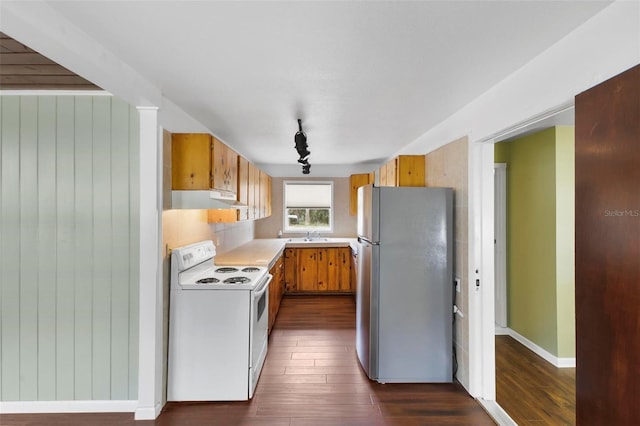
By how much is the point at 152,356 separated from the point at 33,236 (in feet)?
4.12

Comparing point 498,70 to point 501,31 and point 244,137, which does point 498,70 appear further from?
point 244,137

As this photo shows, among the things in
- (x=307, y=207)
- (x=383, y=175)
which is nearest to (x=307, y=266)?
(x=307, y=207)

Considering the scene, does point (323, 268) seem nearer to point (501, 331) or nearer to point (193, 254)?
point (501, 331)

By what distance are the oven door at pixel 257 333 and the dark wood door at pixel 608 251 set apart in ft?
6.72

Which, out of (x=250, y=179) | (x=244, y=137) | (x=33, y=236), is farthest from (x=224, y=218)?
(x=33, y=236)

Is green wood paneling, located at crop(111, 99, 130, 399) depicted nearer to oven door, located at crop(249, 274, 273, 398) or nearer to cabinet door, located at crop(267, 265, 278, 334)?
oven door, located at crop(249, 274, 273, 398)

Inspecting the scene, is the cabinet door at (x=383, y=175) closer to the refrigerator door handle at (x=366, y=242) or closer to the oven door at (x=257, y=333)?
the refrigerator door handle at (x=366, y=242)

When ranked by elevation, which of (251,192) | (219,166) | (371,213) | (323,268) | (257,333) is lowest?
(257,333)

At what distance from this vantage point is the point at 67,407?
2264 mm

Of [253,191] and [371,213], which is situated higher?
[253,191]

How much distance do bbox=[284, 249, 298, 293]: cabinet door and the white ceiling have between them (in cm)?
307

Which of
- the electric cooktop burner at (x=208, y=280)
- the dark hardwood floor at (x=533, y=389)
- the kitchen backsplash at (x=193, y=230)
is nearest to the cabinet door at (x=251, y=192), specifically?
the kitchen backsplash at (x=193, y=230)

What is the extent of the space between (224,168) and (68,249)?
4.31ft

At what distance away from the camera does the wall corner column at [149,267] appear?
222cm
